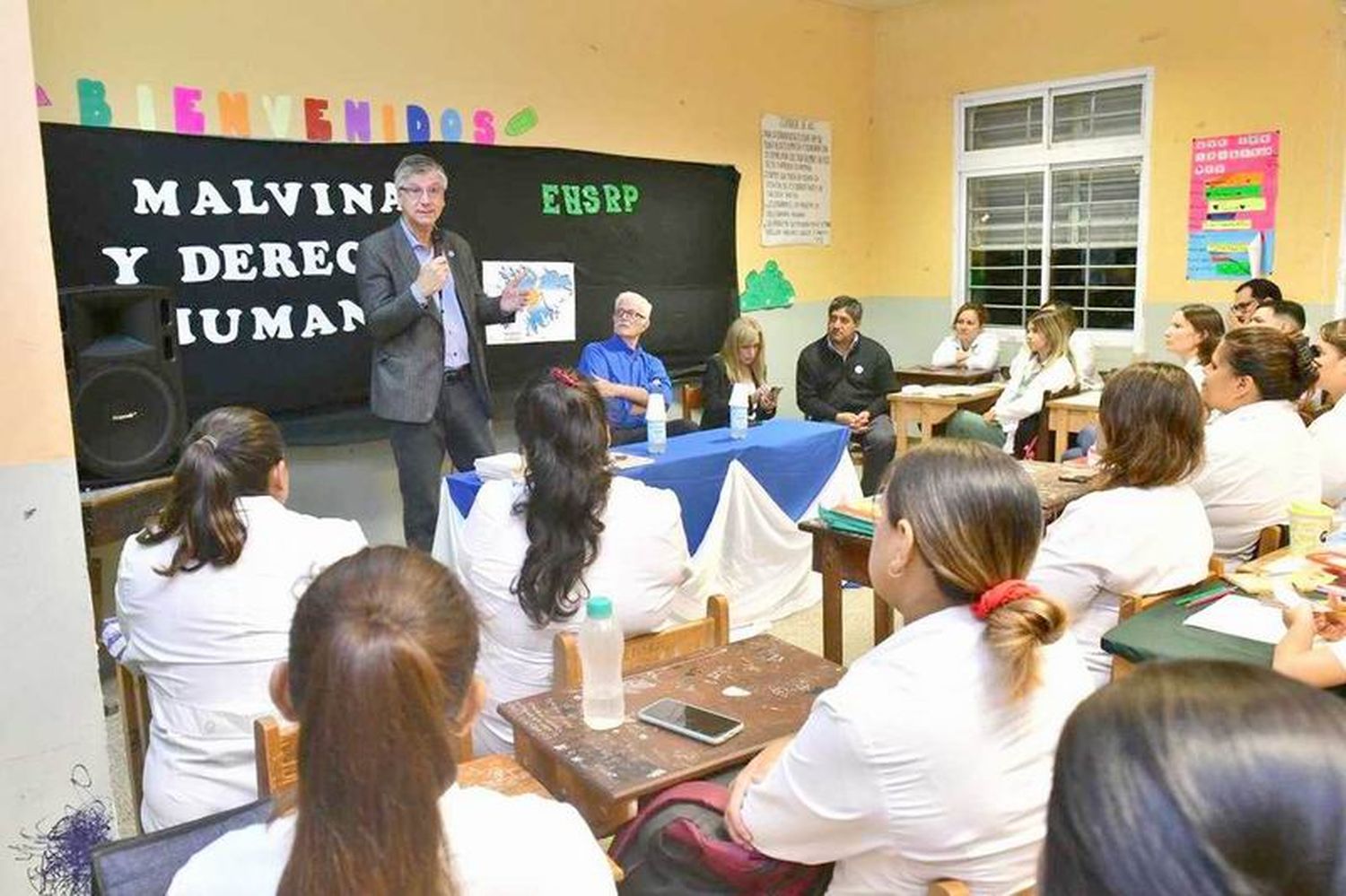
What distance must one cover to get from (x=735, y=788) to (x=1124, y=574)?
116 cm

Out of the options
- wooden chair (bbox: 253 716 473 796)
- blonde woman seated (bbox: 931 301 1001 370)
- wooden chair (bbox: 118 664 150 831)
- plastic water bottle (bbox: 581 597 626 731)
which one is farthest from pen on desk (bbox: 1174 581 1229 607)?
blonde woman seated (bbox: 931 301 1001 370)

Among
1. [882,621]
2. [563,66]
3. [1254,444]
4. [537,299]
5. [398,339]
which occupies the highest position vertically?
[563,66]

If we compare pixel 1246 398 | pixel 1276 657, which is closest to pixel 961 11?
pixel 1246 398

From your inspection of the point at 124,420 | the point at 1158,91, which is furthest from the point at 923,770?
the point at 1158,91

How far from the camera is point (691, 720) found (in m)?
1.67

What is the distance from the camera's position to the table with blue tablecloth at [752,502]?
12.6 ft

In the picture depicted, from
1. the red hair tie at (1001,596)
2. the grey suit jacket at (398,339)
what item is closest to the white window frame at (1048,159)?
the grey suit jacket at (398,339)

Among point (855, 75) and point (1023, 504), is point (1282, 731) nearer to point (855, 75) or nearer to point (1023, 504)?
point (1023, 504)

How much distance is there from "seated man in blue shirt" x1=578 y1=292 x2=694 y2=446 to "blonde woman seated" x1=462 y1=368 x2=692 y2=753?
218cm

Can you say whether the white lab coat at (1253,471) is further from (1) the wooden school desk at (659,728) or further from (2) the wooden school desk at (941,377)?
(2) the wooden school desk at (941,377)

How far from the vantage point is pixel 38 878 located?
6.76 ft

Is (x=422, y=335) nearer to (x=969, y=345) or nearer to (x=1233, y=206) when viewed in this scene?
(x=969, y=345)

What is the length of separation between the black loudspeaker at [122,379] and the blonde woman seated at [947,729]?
2.45m

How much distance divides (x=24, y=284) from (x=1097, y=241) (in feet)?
19.5
